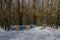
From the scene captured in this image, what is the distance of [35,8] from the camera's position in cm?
335

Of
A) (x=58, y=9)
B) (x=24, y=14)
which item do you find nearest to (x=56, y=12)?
(x=58, y=9)

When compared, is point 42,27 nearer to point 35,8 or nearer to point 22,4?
point 35,8

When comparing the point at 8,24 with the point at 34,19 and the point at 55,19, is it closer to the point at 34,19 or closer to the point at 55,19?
the point at 34,19

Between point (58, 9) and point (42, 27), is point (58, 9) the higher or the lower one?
the higher one

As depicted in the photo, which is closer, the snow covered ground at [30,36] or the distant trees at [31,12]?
the snow covered ground at [30,36]

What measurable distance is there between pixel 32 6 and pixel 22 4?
26 centimetres

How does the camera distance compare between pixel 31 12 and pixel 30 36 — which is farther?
pixel 31 12

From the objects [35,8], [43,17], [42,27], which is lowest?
[42,27]

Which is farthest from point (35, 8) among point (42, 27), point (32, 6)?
point (42, 27)

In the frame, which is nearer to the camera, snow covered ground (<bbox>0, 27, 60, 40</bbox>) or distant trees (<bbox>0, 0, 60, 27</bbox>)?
snow covered ground (<bbox>0, 27, 60, 40</bbox>)

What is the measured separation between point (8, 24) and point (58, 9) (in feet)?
4.28

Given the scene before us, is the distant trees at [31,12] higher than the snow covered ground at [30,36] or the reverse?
higher

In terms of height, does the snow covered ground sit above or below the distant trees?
below

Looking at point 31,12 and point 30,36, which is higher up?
point 31,12
